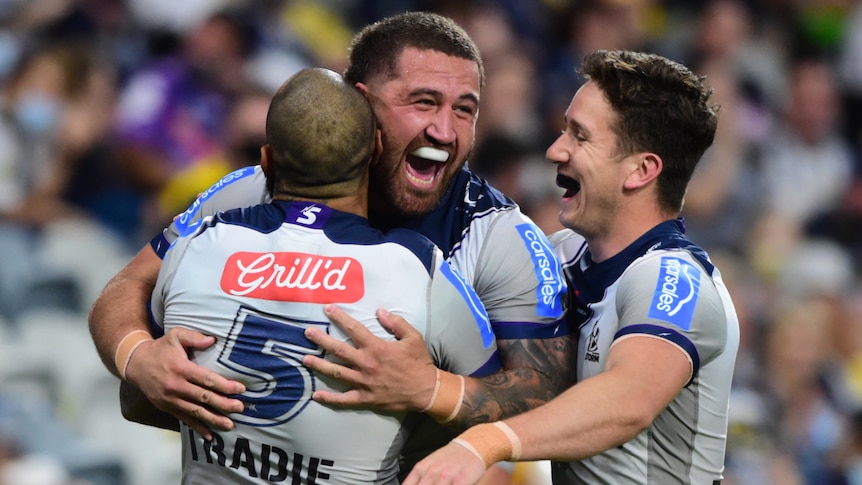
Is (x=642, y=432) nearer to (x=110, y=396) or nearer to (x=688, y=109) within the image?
(x=688, y=109)

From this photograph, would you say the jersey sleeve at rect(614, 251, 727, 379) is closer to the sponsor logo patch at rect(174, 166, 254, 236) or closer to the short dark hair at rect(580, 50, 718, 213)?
the short dark hair at rect(580, 50, 718, 213)

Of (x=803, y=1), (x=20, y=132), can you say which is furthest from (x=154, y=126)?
(x=803, y=1)

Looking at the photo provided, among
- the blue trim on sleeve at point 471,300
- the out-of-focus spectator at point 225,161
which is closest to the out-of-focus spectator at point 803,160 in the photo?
the out-of-focus spectator at point 225,161

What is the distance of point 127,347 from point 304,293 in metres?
0.68

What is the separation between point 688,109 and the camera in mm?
3768

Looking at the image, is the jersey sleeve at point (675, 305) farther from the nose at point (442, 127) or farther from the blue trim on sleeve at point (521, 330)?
the nose at point (442, 127)

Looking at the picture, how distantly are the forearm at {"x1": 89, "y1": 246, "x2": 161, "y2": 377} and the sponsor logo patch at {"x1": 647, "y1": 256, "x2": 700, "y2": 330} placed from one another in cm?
148

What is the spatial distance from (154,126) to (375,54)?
11.4 feet

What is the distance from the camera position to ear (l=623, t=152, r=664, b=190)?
12.4 feet

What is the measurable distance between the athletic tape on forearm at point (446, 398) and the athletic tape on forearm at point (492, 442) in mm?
109

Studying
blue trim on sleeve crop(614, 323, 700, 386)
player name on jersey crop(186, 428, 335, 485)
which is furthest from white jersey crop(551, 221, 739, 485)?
player name on jersey crop(186, 428, 335, 485)

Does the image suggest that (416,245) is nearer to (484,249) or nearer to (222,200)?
(484,249)

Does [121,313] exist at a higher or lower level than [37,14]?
lower

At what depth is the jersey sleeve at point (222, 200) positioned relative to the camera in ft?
12.3
